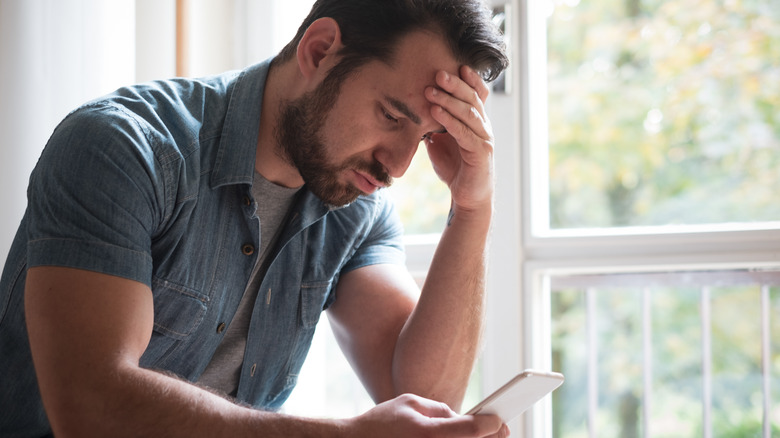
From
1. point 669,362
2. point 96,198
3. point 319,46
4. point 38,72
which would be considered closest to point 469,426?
point 96,198

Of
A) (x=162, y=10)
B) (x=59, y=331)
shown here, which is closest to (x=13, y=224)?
(x=162, y=10)

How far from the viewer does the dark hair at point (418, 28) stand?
1288 millimetres

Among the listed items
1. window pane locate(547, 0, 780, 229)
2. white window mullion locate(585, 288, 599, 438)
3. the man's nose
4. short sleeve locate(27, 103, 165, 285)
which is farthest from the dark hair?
window pane locate(547, 0, 780, 229)

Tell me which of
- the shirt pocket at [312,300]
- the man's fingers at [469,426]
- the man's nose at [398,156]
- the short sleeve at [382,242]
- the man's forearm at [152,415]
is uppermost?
the man's nose at [398,156]

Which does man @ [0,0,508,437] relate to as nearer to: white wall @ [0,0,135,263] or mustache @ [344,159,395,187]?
mustache @ [344,159,395,187]

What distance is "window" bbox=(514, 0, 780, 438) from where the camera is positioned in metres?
2.00

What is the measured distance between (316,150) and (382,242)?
32 centimetres

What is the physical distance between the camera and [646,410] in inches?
86.4

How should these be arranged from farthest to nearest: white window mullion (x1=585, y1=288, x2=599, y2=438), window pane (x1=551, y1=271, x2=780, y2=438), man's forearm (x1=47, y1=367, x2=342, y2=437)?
window pane (x1=551, y1=271, x2=780, y2=438) → white window mullion (x1=585, y1=288, x2=599, y2=438) → man's forearm (x1=47, y1=367, x2=342, y2=437)

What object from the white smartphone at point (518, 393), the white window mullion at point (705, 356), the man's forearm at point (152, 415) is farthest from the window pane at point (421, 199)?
the man's forearm at point (152, 415)

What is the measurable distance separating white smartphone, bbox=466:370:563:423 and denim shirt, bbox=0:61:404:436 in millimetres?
497

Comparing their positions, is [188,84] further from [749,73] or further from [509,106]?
[749,73]

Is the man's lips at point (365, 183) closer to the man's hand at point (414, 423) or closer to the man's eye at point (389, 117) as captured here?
the man's eye at point (389, 117)

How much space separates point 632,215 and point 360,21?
2.61 meters
